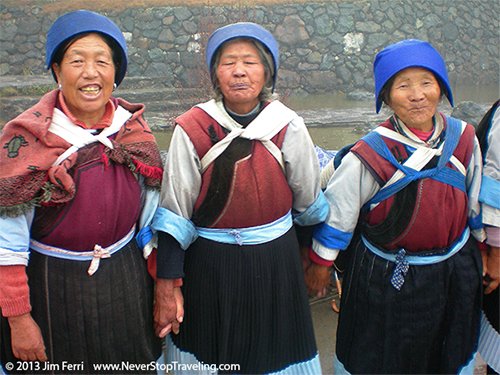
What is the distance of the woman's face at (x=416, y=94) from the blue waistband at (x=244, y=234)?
733 millimetres

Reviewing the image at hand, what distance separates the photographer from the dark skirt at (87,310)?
205 cm

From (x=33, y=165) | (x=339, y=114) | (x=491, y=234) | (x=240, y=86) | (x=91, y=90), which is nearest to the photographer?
(x=33, y=165)

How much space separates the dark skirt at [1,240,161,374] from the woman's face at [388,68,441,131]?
1.31 metres

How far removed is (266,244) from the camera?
87.7 inches

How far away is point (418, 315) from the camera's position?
233 cm

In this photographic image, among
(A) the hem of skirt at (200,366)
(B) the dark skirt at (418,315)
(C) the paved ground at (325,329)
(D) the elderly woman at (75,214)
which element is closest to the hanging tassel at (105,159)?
(D) the elderly woman at (75,214)

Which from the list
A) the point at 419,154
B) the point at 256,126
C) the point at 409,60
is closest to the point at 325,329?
the point at 419,154

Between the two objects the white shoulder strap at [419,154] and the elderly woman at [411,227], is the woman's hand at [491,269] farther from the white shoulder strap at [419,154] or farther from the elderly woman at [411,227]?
the white shoulder strap at [419,154]

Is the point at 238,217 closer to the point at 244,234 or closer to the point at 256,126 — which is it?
the point at 244,234

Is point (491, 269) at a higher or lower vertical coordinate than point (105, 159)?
lower

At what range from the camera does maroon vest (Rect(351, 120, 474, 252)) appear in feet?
7.33

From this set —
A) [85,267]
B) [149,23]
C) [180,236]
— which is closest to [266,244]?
[180,236]

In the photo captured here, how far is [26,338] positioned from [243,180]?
1034mm

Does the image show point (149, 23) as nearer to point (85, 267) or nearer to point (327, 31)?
point (327, 31)
